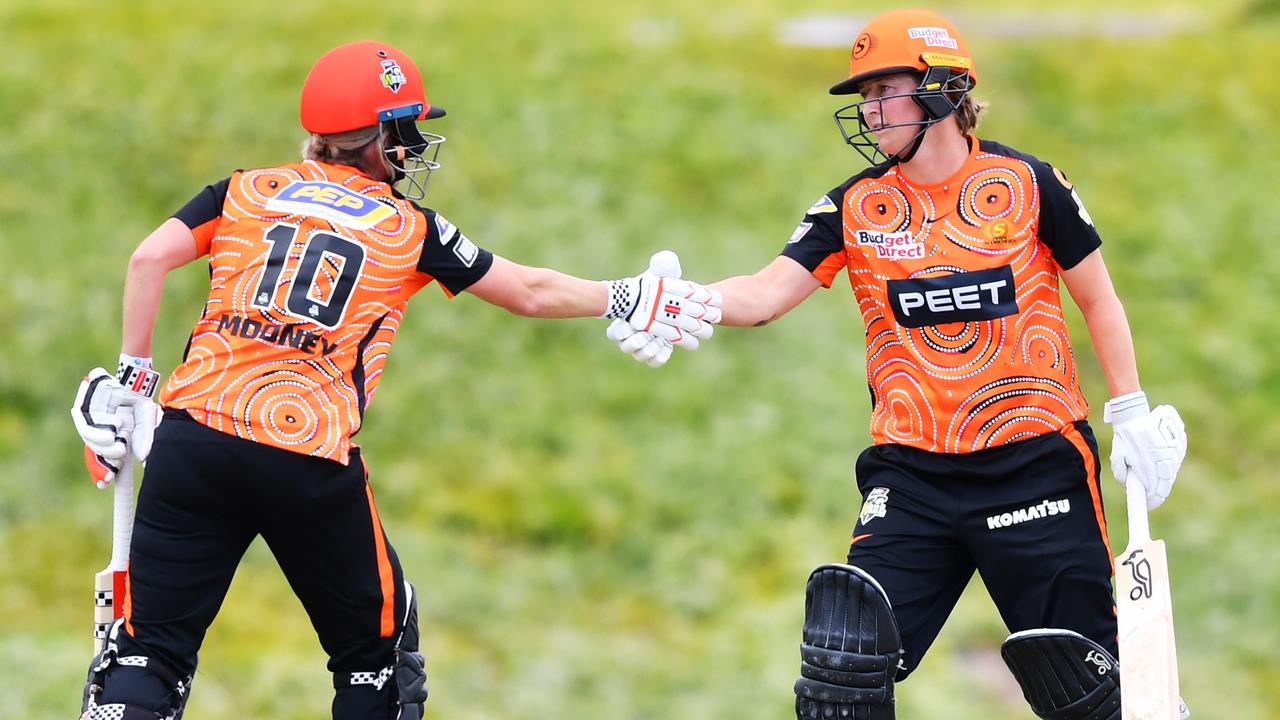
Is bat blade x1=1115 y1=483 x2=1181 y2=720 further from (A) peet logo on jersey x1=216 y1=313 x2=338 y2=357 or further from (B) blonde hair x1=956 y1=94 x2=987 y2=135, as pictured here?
(A) peet logo on jersey x1=216 y1=313 x2=338 y2=357

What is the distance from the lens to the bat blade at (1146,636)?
16.2 ft

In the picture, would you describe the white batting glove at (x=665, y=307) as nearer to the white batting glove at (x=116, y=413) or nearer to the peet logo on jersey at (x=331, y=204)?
the peet logo on jersey at (x=331, y=204)

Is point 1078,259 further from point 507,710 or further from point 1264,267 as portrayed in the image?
point 1264,267

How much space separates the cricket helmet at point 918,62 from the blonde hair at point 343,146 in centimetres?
162

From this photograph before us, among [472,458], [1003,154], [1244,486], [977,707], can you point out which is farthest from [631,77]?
[1003,154]

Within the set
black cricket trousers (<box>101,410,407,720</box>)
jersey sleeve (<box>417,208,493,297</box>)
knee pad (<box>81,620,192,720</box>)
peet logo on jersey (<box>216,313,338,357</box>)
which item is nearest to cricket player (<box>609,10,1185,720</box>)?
jersey sleeve (<box>417,208,493,297</box>)

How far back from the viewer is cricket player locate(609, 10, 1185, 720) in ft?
17.3

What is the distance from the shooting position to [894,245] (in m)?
5.47

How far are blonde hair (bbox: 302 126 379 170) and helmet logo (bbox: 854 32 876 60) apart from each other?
1696 millimetres

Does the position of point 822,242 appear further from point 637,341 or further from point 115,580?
point 115,580

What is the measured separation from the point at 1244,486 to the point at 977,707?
4.03 meters

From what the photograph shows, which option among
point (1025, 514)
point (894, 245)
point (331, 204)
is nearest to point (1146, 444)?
point (1025, 514)

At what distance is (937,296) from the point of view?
17.7 feet

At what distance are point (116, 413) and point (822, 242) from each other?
2.56 m
